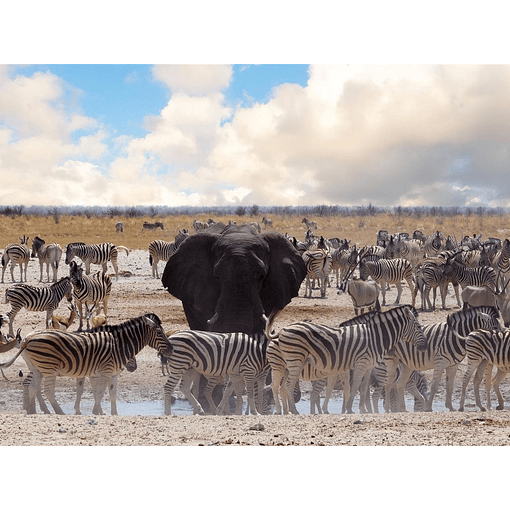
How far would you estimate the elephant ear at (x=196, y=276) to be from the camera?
11.5m

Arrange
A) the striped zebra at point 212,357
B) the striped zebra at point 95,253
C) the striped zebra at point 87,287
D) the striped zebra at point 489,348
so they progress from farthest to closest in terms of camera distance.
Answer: the striped zebra at point 95,253 < the striped zebra at point 87,287 < the striped zebra at point 489,348 < the striped zebra at point 212,357

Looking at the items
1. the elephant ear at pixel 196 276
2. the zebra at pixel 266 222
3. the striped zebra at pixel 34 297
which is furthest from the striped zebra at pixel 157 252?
the zebra at pixel 266 222

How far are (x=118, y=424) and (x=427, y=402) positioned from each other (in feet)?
14.3

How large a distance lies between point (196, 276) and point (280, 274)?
4.28ft

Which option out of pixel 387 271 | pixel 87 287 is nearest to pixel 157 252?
pixel 387 271

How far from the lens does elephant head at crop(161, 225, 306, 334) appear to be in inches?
414

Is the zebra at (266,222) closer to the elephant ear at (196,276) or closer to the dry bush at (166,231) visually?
the dry bush at (166,231)

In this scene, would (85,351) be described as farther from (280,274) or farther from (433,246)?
(433,246)

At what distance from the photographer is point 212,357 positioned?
9375 mm

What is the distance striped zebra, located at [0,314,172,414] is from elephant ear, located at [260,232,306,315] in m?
2.75

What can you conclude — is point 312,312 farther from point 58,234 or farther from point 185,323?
point 58,234

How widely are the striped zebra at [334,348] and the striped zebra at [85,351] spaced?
1450 mm

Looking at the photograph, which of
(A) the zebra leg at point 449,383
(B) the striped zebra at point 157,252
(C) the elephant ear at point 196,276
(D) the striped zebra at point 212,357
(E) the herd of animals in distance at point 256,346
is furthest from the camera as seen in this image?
(B) the striped zebra at point 157,252

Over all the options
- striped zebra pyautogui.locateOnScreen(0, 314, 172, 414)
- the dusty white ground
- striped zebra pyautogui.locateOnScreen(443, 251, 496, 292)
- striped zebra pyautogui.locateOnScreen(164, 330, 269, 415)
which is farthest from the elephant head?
striped zebra pyautogui.locateOnScreen(443, 251, 496, 292)
